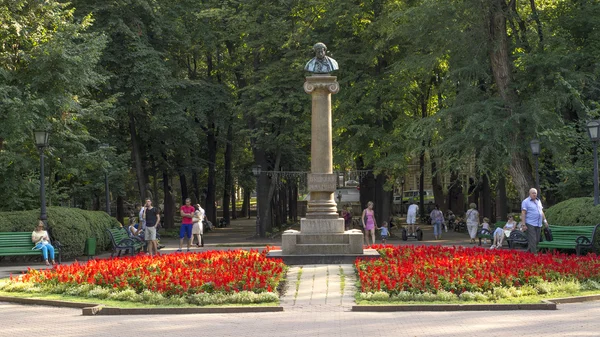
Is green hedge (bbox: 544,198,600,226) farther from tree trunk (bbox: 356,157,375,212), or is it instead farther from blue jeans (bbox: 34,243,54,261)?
tree trunk (bbox: 356,157,375,212)

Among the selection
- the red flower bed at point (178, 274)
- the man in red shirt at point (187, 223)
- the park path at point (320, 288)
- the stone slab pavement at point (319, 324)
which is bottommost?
the stone slab pavement at point (319, 324)

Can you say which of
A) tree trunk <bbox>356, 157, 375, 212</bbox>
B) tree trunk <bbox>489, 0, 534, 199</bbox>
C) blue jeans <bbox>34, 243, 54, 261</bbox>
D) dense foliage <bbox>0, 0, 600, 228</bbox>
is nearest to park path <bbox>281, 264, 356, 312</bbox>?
blue jeans <bbox>34, 243, 54, 261</bbox>

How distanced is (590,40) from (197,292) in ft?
70.3

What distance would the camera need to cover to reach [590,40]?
30.6 metres

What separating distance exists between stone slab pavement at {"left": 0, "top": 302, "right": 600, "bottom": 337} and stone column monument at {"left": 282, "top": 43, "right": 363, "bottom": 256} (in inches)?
263

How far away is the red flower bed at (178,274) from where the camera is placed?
14523 mm

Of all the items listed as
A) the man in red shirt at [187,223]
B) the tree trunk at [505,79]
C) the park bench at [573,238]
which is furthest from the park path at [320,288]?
the tree trunk at [505,79]

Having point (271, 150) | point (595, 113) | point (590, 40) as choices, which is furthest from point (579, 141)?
point (271, 150)

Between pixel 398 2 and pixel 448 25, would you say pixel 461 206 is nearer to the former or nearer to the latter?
pixel 398 2

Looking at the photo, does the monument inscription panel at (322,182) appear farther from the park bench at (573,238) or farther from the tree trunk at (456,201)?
the tree trunk at (456,201)

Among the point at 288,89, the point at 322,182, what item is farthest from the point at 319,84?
the point at 288,89

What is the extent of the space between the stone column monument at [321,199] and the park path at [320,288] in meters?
1.06

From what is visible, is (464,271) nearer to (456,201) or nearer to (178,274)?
(178,274)

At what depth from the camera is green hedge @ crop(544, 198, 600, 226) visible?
22312 millimetres
